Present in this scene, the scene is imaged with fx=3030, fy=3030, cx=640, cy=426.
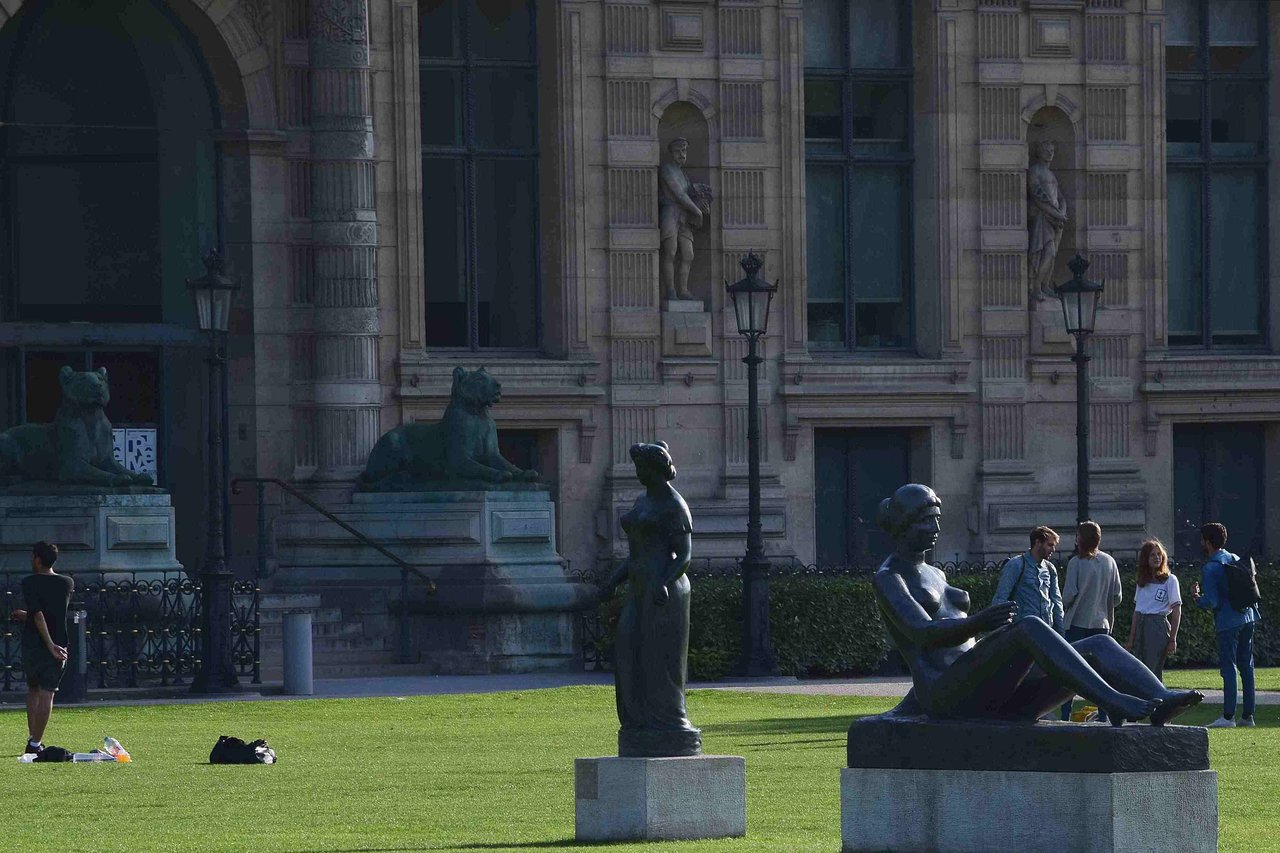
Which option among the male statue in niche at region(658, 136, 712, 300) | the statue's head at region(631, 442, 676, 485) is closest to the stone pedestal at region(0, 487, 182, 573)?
the male statue in niche at region(658, 136, 712, 300)

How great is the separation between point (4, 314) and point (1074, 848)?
28462 millimetres

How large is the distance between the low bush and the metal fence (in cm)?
518

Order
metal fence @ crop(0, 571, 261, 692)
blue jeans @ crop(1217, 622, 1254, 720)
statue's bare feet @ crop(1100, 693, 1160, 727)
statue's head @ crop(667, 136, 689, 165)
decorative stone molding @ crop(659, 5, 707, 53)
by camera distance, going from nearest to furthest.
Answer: statue's bare feet @ crop(1100, 693, 1160, 727) → blue jeans @ crop(1217, 622, 1254, 720) → metal fence @ crop(0, 571, 261, 692) → statue's head @ crop(667, 136, 689, 165) → decorative stone molding @ crop(659, 5, 707, 53)

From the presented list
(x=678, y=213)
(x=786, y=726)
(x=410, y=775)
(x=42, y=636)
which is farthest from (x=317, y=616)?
(x=410, y=775)

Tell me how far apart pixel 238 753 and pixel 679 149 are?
19.7 m

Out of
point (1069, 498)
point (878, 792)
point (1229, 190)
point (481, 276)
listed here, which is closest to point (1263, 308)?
point (1229, 190)

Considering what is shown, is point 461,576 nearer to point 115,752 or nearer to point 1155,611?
point 1155,611

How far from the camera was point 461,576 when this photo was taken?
3469cm

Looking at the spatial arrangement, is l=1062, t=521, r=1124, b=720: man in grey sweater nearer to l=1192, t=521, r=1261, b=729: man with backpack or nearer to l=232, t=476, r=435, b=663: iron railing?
l=1192, t=521, r=1261, b=729: man with backpack

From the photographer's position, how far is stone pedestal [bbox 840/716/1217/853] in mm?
13328

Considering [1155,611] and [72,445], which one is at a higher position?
[72,445]

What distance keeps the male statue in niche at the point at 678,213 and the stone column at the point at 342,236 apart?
4.27m

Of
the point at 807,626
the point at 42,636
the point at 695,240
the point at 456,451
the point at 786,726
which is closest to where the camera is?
the point at 42,636

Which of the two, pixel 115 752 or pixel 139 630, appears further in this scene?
pixel 139 630
